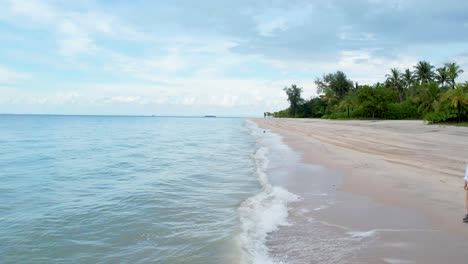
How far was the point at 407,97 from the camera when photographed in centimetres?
6294

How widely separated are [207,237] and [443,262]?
329cm

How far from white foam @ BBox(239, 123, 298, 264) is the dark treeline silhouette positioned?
31.9 meters

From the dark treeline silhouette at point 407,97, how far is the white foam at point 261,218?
3187 centimetres

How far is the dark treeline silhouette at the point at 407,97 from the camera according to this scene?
3453cm

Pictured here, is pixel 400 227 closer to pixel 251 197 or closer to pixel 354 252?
pixel 354 252

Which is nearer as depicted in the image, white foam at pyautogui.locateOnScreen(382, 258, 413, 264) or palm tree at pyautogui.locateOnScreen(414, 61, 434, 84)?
white foam at pyautogui.locateOnScreen(382, 258, 413, 264)

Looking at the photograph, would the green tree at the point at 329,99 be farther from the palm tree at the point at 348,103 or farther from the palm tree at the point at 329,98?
the palm tree at the point at 348,103

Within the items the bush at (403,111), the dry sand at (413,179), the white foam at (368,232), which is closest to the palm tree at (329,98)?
the bush at (403,111)

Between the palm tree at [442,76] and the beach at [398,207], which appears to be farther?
the palm tree at [442,76]

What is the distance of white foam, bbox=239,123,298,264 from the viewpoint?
16.1 ft

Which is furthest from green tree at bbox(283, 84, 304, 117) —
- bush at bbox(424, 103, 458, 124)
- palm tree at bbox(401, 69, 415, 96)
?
bush at bbox(424, 103, 458, 124)

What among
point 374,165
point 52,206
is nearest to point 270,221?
point 52,206

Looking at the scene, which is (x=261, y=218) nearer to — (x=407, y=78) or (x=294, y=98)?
(x=407, y=78)

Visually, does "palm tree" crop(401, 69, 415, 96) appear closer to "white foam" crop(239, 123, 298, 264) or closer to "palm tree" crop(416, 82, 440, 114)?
"palm tree" crop(416, 82, 440, 114)
